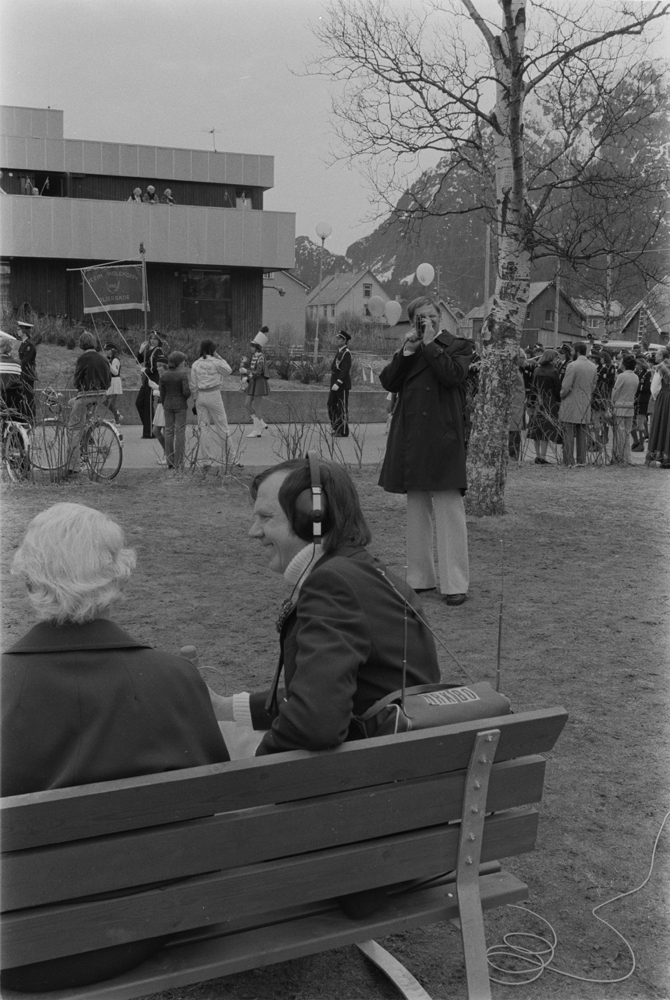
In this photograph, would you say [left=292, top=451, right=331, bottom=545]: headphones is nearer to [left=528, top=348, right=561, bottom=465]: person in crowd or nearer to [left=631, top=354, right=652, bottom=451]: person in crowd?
[left=528, top=348, right=561, bottom=465]: person in crowd

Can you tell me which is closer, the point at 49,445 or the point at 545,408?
the point at 49,445

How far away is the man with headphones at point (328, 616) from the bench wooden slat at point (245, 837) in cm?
16

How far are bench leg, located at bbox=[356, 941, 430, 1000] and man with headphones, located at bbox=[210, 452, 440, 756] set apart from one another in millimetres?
669

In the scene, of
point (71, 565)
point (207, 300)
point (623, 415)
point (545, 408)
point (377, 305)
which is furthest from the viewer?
point (207, 300)

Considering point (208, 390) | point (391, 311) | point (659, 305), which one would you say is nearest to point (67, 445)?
point (208, 390)

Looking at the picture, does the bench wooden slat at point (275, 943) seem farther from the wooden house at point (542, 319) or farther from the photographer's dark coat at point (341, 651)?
the wooden house at point (542, 319)

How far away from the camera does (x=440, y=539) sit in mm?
6445

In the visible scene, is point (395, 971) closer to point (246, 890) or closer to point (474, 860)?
point (474, 860)

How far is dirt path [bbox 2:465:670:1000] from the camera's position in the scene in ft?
9.87

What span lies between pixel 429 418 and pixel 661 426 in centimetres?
1024

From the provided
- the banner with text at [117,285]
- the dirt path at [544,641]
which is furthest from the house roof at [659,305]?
the banner with text at [117,285]

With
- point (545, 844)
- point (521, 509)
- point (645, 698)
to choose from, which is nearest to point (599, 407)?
point (521, 509)

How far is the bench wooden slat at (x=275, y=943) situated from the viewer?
2.18 m

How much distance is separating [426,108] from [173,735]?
854cm
